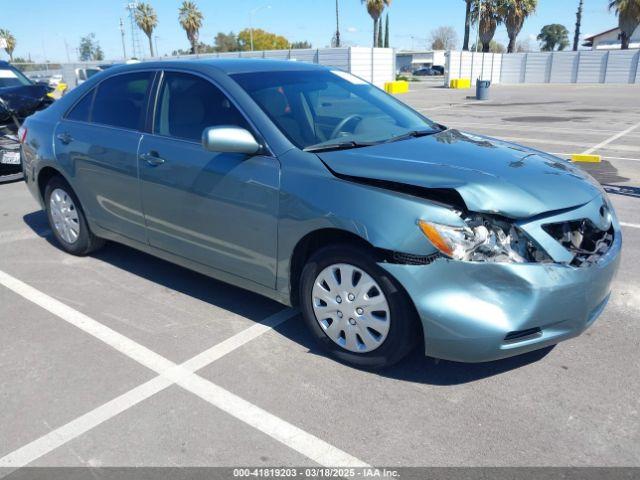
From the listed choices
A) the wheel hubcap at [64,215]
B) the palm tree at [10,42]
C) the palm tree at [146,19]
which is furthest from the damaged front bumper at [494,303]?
the palm tree at [10,42]

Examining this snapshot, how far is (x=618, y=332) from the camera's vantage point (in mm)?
3619

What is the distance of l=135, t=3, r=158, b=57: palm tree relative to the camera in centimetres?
6531

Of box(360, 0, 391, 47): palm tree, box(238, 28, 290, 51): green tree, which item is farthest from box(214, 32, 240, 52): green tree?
box(360, 0, 391, 47): palm tree

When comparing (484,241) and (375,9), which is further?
(375,9)

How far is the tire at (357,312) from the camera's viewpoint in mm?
2959

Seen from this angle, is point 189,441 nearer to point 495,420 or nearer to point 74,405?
point 74,405

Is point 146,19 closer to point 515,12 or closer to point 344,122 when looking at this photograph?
point 515,12

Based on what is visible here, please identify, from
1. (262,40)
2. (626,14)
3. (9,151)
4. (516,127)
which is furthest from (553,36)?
(9,151)

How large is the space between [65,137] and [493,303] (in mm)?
3836

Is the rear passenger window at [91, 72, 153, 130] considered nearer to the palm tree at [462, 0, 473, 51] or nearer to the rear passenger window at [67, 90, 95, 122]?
the rear passenger window at [67, 90, 95, 122]

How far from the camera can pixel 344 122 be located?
3.88 metres

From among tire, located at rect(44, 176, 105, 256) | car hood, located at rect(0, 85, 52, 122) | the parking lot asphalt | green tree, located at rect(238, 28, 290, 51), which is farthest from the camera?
green tree, located at rect(238, 28, 290, 51)

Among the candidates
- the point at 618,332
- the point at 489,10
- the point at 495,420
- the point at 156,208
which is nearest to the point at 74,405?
the point at 156,208

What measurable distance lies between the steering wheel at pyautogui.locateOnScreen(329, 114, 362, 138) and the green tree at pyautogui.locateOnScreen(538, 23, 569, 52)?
127772 millimetres
